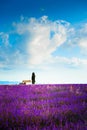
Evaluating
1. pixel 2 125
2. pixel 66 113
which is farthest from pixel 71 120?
pixel 2 125

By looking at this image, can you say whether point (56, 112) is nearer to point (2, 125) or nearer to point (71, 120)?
point (71, 120)

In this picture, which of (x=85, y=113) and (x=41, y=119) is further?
(x=85, y=113)

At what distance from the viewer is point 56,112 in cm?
564

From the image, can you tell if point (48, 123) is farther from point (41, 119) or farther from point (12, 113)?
point (12, 113)

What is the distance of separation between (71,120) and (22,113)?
3.06ft

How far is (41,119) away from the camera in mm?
4969

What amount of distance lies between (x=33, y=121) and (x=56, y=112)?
2.78ft

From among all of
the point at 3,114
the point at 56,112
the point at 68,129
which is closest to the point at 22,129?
the point at 68,129

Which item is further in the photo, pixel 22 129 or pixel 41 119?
pixel 41 119

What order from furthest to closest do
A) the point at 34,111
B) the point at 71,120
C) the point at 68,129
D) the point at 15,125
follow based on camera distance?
1. the point at 34,111
2. the point at 71,120
3. the point at 15,125
4. the point at 68,129

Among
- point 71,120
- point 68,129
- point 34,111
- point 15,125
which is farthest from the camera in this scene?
point 34,111

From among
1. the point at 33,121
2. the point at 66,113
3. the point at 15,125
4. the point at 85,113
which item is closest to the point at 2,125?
the point at 15,125

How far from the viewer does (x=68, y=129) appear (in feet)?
13.5

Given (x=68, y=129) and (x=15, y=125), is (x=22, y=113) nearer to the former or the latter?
(x=15, y=125)
